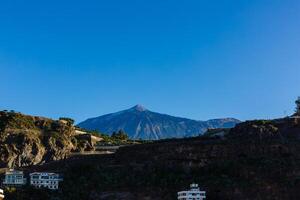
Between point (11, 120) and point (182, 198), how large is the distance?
41192 mm

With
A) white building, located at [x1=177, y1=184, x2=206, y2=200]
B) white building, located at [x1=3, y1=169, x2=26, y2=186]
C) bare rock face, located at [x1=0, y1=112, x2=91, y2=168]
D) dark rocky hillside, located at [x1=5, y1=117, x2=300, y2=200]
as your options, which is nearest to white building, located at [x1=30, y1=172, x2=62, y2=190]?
white building, located at [x1=3, y1=169, x2=26, y2=186]

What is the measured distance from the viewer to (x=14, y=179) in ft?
236

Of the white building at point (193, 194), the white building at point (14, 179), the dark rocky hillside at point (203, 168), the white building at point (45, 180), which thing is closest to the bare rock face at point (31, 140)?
the dark rocky hillside at point (203, 168)

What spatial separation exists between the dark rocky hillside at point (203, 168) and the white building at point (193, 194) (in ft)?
7.22

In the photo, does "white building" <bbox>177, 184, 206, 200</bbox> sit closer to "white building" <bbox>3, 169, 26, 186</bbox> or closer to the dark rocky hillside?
the dark rocky hillside

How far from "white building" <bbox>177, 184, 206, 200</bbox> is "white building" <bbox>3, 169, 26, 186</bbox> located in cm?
2242

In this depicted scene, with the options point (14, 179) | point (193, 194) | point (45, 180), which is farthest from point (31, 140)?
point (193, 194)

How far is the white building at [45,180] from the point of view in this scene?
70688mm

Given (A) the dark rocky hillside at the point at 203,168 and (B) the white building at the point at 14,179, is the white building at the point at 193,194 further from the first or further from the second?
(B) the white building at the point at 14,179

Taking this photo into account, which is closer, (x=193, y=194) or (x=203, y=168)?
(x=193, y=194)

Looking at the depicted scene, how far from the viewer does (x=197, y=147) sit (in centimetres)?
7988

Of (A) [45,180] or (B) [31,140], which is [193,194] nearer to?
(A) [45,180]

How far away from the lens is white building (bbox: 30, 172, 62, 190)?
70688mm

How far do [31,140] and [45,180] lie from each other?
651 inches
